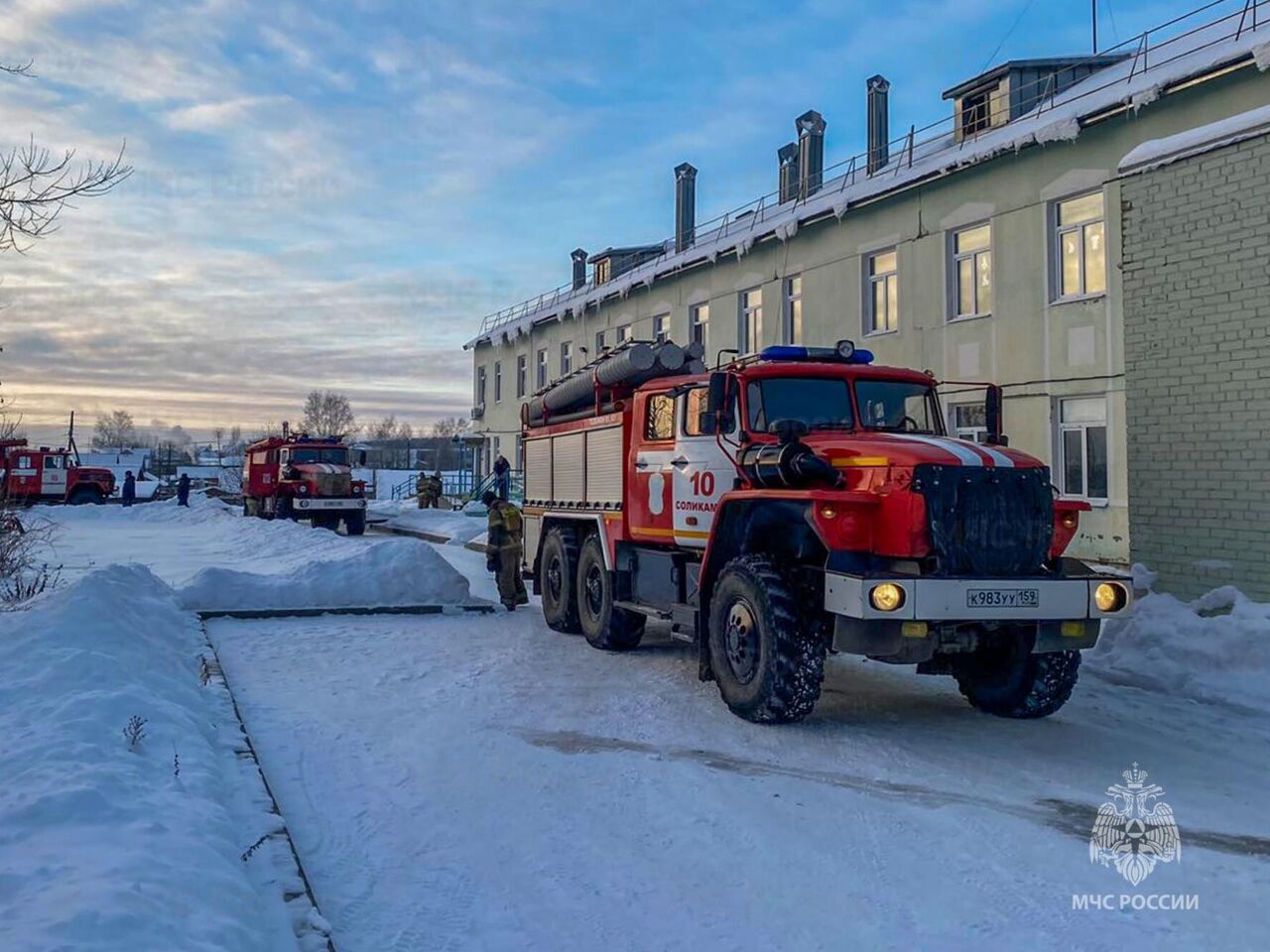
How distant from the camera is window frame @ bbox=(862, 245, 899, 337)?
18906 mm

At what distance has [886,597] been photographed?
617 centimetres

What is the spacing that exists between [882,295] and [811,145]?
752 centimetres

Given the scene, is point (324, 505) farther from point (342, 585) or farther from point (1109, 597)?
point (1109, 597)

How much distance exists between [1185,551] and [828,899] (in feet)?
25.6

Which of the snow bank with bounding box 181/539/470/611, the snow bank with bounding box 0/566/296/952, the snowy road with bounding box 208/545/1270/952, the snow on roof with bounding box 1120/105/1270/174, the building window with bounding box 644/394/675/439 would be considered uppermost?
the snow on roof with bounding box 1120/105/1270/174

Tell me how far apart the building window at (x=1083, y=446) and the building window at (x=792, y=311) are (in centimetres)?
680

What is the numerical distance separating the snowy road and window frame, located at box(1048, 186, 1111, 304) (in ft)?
26.8

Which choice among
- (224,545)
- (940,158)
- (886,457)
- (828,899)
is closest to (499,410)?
(224,545)

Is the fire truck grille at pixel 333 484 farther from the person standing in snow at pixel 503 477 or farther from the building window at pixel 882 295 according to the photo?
the building window at pixel 882 295

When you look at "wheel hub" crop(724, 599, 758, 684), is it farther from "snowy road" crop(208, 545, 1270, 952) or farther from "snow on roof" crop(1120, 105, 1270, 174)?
"snow on roof" crop(1120, 105, 1270, 174)

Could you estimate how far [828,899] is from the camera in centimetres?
423

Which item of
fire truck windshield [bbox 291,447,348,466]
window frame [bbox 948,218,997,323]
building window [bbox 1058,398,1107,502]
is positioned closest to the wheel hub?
building window [bbox 1058,398,1107,502]

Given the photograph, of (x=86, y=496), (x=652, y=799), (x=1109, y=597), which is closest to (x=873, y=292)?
(x=1109, y=597)

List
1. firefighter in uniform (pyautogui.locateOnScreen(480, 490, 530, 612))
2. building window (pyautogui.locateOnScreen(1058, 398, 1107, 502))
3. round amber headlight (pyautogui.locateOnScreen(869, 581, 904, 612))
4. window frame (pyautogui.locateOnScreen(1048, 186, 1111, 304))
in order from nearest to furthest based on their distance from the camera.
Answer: round amber headlight (pyautogui.locateOnScreen(869, 581, 904, 612)), firefighter in uniform (pyautogui.locateOnScreen(480, 490, 530, 612)), window frame (pyautogui.locateOnScreen(1048, 186, 1111, 304)), building window (pyautogui.locateOnScreen(1058, 398, 1107, 502))
